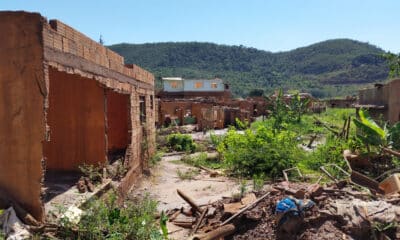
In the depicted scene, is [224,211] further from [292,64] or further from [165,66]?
[292,64]

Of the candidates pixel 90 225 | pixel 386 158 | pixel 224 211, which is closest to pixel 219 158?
pixel 386 158

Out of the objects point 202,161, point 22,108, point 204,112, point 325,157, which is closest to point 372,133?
point 325,157

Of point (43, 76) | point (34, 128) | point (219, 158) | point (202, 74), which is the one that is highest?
point (202, 74)

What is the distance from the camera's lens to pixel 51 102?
9117 mm

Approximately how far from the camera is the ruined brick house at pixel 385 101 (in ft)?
48.1

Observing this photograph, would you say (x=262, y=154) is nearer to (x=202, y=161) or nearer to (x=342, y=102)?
(x=202, y=161)

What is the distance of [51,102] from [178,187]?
4.23m

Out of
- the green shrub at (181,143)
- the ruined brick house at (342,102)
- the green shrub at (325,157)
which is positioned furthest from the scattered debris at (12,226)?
the ruined brick house at (342,102)

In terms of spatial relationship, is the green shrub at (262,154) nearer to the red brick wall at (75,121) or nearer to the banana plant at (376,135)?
the banana plant at (376,135)

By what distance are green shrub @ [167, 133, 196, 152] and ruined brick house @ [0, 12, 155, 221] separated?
22.6 ft

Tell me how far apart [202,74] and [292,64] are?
97.8 ft

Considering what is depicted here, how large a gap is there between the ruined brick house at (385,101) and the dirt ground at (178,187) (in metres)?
6.37

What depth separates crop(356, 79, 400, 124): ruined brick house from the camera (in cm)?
1465

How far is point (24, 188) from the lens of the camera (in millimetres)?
5328
